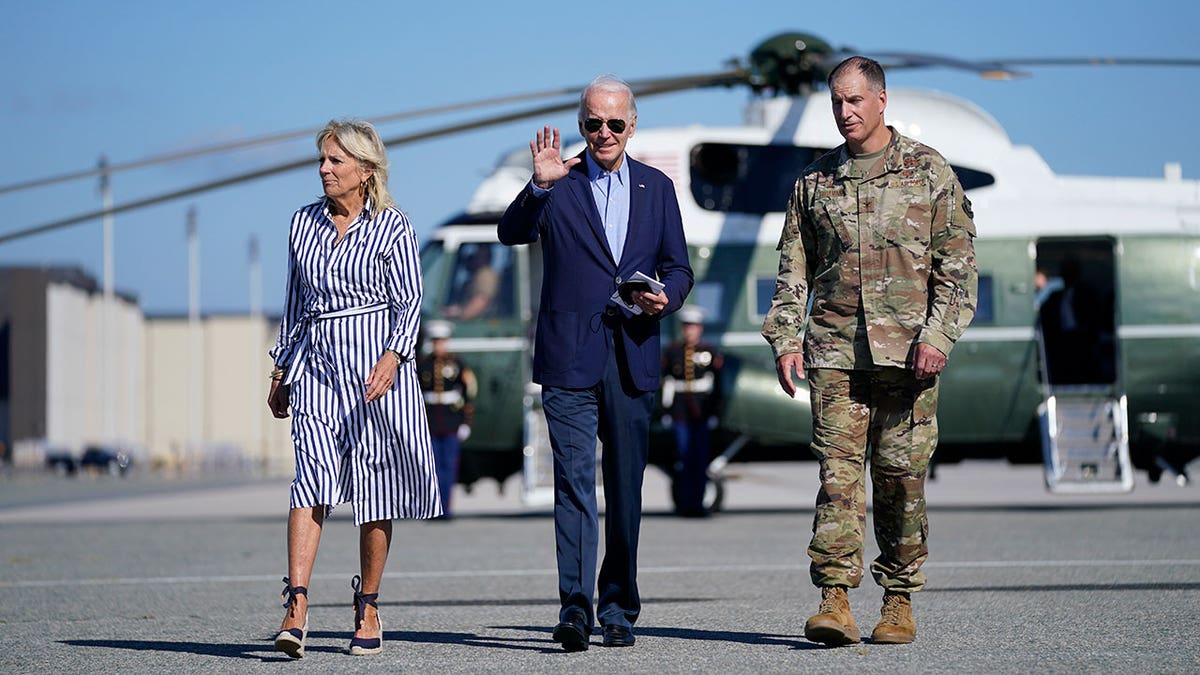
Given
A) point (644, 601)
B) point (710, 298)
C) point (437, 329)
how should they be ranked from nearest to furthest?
1. point (644, 601)
2. point (437, 329)
3. point (710, 298)

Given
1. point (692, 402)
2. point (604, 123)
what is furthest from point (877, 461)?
point (692, 402)

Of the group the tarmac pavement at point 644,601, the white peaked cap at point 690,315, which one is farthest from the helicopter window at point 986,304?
the white peaked cap at point 690,315

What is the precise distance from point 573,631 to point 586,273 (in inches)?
51.4

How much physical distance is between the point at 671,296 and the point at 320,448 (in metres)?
1.38

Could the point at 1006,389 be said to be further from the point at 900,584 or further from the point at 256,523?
the point at 900,584

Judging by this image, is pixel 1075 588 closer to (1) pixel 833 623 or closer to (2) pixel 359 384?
(1) pixel 833 623

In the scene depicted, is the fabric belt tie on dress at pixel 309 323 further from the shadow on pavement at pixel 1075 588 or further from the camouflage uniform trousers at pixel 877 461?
the shadow on pavement at pixel 1075 588

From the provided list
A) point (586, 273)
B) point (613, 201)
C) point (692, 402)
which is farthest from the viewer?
point (692, 402)

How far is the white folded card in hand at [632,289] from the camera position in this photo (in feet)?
19.9

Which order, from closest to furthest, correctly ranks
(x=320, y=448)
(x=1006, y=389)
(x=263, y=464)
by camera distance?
(x=320, y=448) → (x=1006, y=389) → (x=263, y=464)

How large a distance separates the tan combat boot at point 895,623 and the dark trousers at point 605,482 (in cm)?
88

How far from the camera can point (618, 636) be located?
20.2 feet

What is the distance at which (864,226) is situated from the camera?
244 inches

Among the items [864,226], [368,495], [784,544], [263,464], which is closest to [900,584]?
[864,226]
